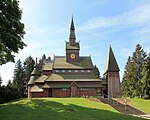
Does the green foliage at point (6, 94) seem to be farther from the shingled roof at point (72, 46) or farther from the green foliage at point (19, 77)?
the green foliage at point (19, 77)

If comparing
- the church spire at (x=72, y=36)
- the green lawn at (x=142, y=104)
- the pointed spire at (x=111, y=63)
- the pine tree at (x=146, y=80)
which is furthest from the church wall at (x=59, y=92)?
the pine tree at (x=146, y=80)

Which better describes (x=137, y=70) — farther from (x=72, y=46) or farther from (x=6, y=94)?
(x=6, y=94)

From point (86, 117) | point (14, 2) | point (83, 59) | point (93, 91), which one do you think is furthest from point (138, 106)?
point (14, 2)

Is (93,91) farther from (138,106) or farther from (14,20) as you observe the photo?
(14,20)

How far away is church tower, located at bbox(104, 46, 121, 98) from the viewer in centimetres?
5417

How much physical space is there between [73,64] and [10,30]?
1289 inches

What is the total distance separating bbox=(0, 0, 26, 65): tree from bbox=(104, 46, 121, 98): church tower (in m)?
32.3

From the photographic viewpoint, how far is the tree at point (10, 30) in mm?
24219

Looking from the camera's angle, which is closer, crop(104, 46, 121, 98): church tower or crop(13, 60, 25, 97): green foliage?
crop(104, 46, 121, 98): church tower

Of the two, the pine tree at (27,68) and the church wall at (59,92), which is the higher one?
the pine tree at (27,68)

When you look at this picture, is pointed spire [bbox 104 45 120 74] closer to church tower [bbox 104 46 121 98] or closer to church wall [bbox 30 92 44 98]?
church tower [bbox 104 46 121 98]

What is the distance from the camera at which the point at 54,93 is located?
166 ft

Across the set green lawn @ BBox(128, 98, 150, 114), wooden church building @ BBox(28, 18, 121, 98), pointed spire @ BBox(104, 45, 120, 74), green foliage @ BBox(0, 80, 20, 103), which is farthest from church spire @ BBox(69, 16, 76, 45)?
green lawn @ BBox(128, 98, 150, 114)

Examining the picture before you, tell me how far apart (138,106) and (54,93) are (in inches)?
756
